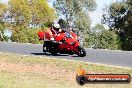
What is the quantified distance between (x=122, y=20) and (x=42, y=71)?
53.7 metres

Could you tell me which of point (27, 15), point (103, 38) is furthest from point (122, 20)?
point (27, 15)

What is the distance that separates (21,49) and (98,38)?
131 ft

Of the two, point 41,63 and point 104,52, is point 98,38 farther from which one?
point 41,63

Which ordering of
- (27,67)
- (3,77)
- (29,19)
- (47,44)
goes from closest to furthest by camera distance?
(3,77) < (27,67) < (47,44) < (29,19)

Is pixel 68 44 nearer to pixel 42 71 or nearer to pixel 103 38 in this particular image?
pixel 42 71

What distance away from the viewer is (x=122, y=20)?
68.3 m

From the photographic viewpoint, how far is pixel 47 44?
2159 centimetres

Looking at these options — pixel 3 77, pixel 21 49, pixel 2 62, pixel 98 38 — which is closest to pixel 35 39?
pixel 98 38

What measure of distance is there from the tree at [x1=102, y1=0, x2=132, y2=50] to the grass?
45.7m

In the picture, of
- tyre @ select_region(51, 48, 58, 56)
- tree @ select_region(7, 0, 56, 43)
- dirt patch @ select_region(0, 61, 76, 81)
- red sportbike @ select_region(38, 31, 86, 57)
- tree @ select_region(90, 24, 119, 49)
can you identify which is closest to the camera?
dirt patch @ select_region(0, 61, 76, 81)

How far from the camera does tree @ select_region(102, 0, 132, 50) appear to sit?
64.7 m

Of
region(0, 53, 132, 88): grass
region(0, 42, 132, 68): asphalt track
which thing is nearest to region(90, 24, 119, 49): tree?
region(0, 42, 132, 68): asphalt track

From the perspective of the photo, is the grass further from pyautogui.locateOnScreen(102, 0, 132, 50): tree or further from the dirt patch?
pyautogui.locateOnScreen(102, 0, 132, 50): tree

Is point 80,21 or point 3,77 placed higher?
point 80,21
